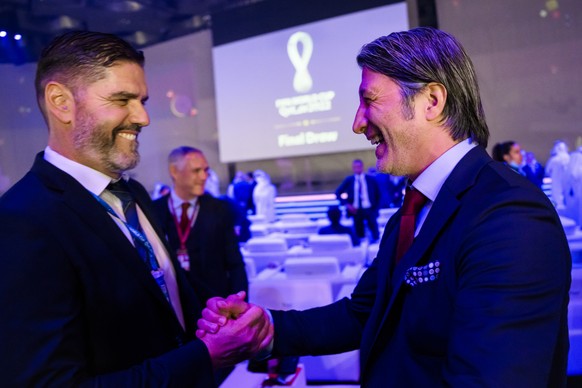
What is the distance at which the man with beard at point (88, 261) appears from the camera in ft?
3.10

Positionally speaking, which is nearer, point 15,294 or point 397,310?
point 15,294

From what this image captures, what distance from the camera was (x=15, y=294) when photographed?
0.93 meters

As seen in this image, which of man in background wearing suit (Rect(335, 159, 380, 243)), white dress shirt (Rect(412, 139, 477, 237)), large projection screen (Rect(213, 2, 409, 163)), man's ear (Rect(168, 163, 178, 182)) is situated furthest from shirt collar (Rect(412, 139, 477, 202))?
large projection screen (Rect(213, 2, 409, 163))

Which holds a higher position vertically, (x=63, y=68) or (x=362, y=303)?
(x=63, y=68)

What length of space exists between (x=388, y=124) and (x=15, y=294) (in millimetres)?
974

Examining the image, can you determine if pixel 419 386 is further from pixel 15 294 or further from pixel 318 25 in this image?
pixel 318 25

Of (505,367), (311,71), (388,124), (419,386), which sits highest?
(311,71)

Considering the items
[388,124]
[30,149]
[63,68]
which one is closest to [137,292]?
[63,68]

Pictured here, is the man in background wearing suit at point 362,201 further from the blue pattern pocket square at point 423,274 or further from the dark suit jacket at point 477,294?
the blue pattern pocket square at point 423,274

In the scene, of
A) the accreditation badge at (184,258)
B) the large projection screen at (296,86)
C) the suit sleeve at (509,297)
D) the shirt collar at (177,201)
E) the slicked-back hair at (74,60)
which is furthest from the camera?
the large projection screen at (296,86)

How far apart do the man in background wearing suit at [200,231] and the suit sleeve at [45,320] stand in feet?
6.63

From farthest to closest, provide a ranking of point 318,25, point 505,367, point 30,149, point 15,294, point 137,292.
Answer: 1. point 318,25
2. point 30,149
3. point 137,292
4. point 15,294
5. point 505,367

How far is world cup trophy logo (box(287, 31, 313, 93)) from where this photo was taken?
968 centimetres

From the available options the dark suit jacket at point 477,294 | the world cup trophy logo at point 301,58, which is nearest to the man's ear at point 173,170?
the dark suit jacket at point 477,294
